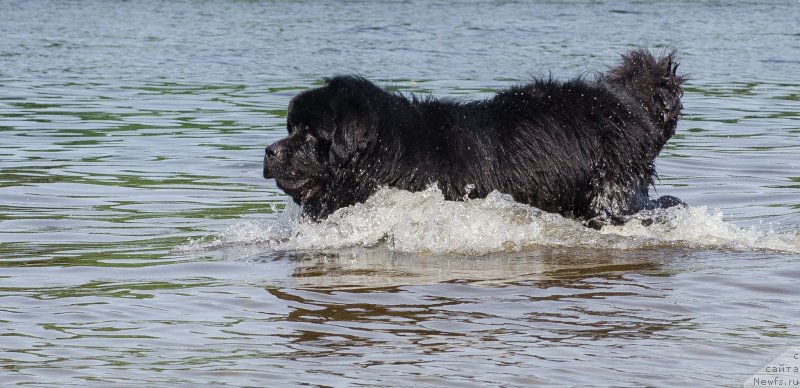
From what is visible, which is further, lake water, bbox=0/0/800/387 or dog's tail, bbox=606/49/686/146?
dog's tail, bbox=606/49/686/146

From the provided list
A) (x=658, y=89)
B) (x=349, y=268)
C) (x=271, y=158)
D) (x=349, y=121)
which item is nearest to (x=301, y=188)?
(x=271, y=158)

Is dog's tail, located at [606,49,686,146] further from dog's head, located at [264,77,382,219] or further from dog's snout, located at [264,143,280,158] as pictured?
dog's snout, located at [264,143,280,158]

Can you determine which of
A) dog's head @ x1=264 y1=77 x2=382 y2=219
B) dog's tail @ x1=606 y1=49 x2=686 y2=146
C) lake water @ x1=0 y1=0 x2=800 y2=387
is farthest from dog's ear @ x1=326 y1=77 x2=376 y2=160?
dog's tail @ x1=606 y1=49 x2=686 y2=146

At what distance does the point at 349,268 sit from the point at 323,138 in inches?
31.0

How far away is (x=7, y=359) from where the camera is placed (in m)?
4.90

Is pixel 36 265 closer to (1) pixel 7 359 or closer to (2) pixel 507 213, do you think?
(1) pixel 7 359

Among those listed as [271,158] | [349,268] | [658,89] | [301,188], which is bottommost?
[349,268]

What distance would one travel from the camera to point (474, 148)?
281 inches

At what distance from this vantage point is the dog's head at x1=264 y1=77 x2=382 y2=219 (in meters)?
7.16

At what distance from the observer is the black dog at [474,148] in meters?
7.16

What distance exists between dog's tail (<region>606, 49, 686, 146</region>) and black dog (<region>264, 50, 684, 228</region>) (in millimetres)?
207

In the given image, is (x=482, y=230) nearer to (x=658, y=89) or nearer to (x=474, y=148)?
(x=474, y=148)

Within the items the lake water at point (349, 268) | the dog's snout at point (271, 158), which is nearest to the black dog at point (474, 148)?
the dog's snout at point (271, 158)

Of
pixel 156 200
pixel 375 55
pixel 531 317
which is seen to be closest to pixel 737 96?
pixel 375 55
